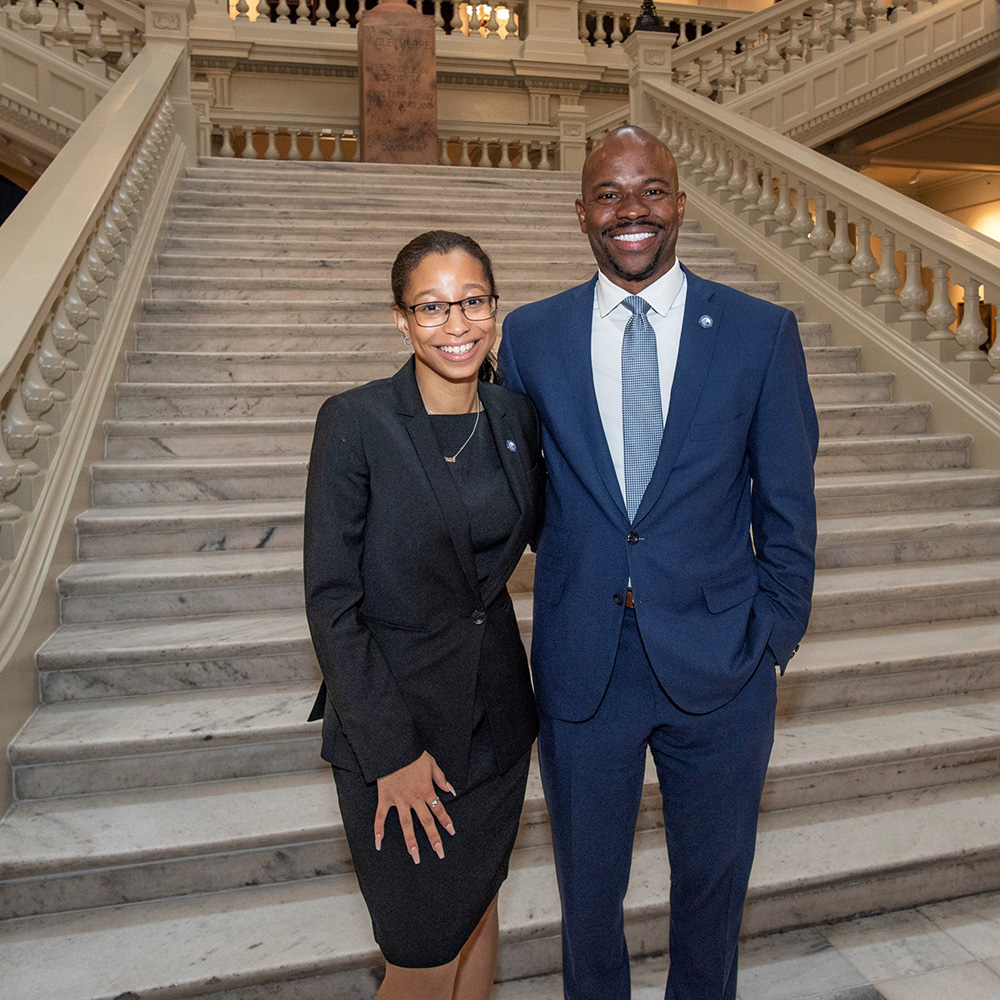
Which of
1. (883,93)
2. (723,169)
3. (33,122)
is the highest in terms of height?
(883,93)

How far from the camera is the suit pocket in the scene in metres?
1.74

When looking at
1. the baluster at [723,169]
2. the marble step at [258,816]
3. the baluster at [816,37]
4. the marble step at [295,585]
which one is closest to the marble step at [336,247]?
the baluster at [723,169]

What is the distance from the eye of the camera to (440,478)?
1584 millimetres

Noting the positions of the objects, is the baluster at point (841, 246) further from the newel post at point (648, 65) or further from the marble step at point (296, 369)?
the newel post at point (648, 65)

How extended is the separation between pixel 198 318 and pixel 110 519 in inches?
78.4

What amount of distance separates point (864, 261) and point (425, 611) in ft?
16.2

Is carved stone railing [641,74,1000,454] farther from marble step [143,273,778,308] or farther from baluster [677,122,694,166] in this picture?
marble step [143,273,778,308]

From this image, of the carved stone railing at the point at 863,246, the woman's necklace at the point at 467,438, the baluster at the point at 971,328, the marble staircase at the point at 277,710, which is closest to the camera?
the woman's necklace at the point at 467,438

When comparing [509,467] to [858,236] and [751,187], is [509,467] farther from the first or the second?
[751,187]

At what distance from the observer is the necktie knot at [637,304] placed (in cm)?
181

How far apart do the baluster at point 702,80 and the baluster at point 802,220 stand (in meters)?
3.82

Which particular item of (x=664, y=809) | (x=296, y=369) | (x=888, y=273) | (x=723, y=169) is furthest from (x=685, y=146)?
(x=664, y=809)

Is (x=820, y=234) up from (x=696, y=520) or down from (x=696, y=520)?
up

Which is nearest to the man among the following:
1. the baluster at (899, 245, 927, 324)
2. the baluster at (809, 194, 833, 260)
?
the baluster at (899, 245, 927, 324)
